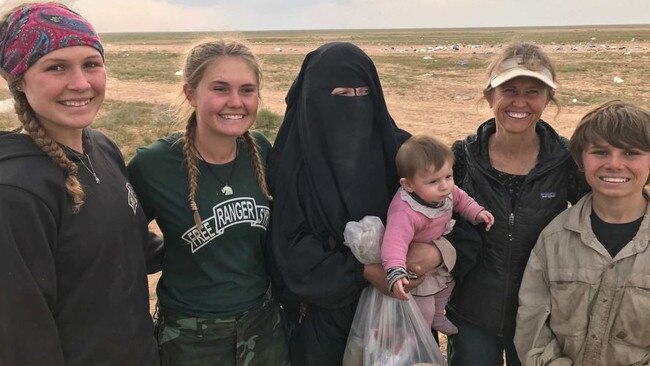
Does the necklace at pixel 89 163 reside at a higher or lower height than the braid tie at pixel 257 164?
higher

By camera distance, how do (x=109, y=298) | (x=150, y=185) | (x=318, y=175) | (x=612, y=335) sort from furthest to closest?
(x=318, y=175) → (x=150, y=185) → (x=612, y=335) → (x=109, y=298)

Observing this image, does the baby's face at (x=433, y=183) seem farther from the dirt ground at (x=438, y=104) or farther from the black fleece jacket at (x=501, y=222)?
the dirt ground at (x=438, y=104)

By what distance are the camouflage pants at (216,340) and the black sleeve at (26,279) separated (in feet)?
2.27

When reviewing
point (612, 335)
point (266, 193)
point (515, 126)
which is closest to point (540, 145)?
point (515, 126)

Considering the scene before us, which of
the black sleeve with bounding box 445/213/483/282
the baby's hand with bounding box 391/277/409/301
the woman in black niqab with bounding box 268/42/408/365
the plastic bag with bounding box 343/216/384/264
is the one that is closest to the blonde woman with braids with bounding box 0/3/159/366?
the woman in black niqab with bounding box 268/42/408/365

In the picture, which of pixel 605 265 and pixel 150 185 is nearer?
pixel 605 265

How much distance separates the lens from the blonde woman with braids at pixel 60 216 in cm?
167

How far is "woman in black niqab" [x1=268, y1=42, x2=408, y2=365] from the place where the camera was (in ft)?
8.29

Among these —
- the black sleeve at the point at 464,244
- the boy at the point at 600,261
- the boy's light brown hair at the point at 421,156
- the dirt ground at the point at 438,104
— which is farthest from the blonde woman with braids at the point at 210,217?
the dirt ground at the point at 438,104

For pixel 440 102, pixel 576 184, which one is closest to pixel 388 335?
pixel 576 184

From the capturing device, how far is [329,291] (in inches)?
96.3

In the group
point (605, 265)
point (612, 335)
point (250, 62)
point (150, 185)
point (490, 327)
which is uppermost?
point (250, 62)

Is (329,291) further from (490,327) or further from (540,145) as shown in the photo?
(540,145)

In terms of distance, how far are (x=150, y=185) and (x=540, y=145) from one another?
1.85 meters
